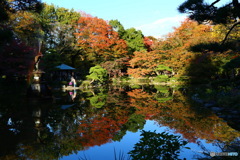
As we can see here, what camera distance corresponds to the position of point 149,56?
83.1 feet

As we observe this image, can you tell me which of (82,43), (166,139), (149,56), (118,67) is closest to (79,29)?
(82,43)

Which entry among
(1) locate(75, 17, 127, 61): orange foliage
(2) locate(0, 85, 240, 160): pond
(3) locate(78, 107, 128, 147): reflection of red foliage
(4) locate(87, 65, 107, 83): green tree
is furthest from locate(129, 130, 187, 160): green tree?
(1) locate(75, 17, 127, 61): orange foliage

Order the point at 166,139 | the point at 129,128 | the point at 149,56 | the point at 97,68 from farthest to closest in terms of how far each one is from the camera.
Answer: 1. the point at 149,56
2. the point at 97,68
3. the point at 129,128
4. the point at 166,139

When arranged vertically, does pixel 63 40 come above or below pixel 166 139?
above

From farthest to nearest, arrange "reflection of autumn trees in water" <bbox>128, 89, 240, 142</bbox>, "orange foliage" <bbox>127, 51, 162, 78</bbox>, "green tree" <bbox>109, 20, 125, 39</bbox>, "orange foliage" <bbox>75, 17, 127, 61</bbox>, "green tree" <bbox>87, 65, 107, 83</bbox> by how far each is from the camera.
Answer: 1. "green tree" <bbox>109, 20, 125, 39</bbox>
2. "orange foliage" <bbox>75, 17, 127, 61</bbox>
3. "orange foliage" <bbox>127, 51, 162, 78</bbox>
4. "green tree" <bbox>87, 65, 107, 83</bbox>
5. "reflection of autumn trees in water" <bbox>128, 89, 240, 142</bbox>

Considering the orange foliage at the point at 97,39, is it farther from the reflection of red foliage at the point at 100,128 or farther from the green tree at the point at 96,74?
the reflection of red foliage at the point at 100,128

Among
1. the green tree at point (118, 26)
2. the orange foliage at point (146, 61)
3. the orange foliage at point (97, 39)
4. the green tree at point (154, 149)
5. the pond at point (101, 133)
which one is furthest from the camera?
the green tree at point (118, 26)

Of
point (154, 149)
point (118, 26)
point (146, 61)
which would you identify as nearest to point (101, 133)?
point (154, 149)

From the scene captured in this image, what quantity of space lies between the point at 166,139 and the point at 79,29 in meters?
26.4

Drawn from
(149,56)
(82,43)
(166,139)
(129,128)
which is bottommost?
(129,128)

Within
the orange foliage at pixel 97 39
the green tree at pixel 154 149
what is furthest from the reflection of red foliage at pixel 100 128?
the orange foliage at pixel 97 39

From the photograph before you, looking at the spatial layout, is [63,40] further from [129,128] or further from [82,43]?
[129,128]

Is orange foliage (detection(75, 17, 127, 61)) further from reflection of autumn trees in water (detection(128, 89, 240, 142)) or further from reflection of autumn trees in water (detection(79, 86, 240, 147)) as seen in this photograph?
reflection of autumn trees in water (detection(128, 89, 240, 142))

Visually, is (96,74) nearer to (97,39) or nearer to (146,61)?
(97,39)
